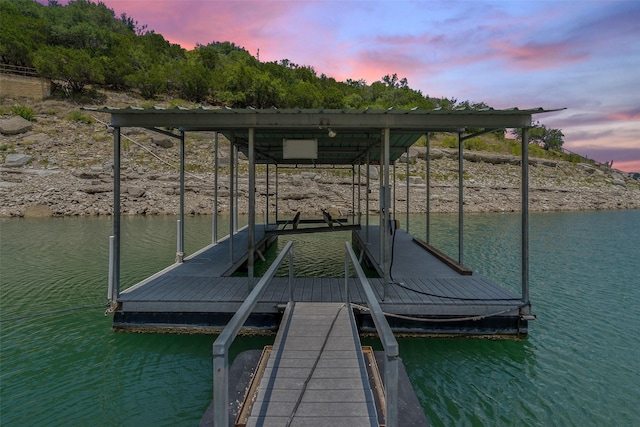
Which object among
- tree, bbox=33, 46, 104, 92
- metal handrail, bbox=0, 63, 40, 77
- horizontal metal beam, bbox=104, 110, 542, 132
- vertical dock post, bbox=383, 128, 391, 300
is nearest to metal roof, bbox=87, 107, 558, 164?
horizontal metal beam, bbox=104, 110, 542, 132

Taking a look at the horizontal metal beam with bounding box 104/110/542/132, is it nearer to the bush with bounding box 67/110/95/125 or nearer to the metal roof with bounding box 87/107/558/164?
the metal roof with bounding box 87/107/558/164

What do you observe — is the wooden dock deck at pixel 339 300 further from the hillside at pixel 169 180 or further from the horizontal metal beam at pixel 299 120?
the hillside at pixel 169 180

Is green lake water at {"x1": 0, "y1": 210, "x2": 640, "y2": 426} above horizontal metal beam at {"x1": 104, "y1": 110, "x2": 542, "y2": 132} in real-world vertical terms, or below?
below

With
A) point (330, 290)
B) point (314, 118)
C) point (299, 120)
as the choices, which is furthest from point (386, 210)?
point (299, 120)

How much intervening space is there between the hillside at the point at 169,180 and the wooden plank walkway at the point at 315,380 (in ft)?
46.4

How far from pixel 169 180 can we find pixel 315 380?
24.6 metres

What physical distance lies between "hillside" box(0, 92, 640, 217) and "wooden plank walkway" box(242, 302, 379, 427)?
1414 centimetres

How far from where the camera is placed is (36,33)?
4253cm

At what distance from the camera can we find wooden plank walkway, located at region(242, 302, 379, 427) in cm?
265

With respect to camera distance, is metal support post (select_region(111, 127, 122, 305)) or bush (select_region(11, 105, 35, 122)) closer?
metal support post (select_region(111, 127, 122, 305))

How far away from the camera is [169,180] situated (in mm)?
25016

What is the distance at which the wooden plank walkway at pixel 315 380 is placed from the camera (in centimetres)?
265

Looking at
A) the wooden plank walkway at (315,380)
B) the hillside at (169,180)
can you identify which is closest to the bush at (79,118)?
the hillside at (169,180)

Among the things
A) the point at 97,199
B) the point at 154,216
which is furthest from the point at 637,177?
the point at 97,199
